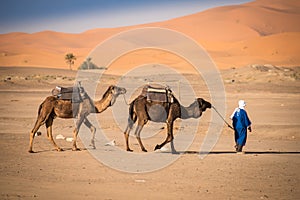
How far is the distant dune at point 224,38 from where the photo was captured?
9844cm

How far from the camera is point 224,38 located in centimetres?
14275

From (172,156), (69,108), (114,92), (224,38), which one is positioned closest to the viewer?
(172,156)

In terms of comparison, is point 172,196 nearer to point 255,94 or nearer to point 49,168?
point 49,168

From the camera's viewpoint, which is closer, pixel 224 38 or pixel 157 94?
pixel 157 94

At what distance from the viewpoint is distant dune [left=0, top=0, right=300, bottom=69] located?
98.4 meters

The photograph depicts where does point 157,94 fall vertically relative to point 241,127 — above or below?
above

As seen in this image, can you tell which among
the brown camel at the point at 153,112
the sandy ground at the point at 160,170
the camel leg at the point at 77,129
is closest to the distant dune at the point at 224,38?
the sandy ground at the point at 160,170

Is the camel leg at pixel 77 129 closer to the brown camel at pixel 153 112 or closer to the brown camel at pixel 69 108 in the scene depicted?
the brown camel at pixel 69 108

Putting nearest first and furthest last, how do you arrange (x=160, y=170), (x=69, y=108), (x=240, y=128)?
(x=160, y=170)
(x=69, y=108)
(x=240, y=128)

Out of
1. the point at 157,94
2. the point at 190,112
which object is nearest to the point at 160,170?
the point at 157,94

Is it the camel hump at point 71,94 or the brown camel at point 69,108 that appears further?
the camel hump at point 71,94

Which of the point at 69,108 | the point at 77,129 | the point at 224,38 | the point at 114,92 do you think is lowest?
the point at 77,129

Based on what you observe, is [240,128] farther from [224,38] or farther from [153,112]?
[224,38]

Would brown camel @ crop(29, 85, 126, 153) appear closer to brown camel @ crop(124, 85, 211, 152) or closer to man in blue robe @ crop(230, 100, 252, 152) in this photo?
brown camel @ crop(124, 85, 211, 152)
